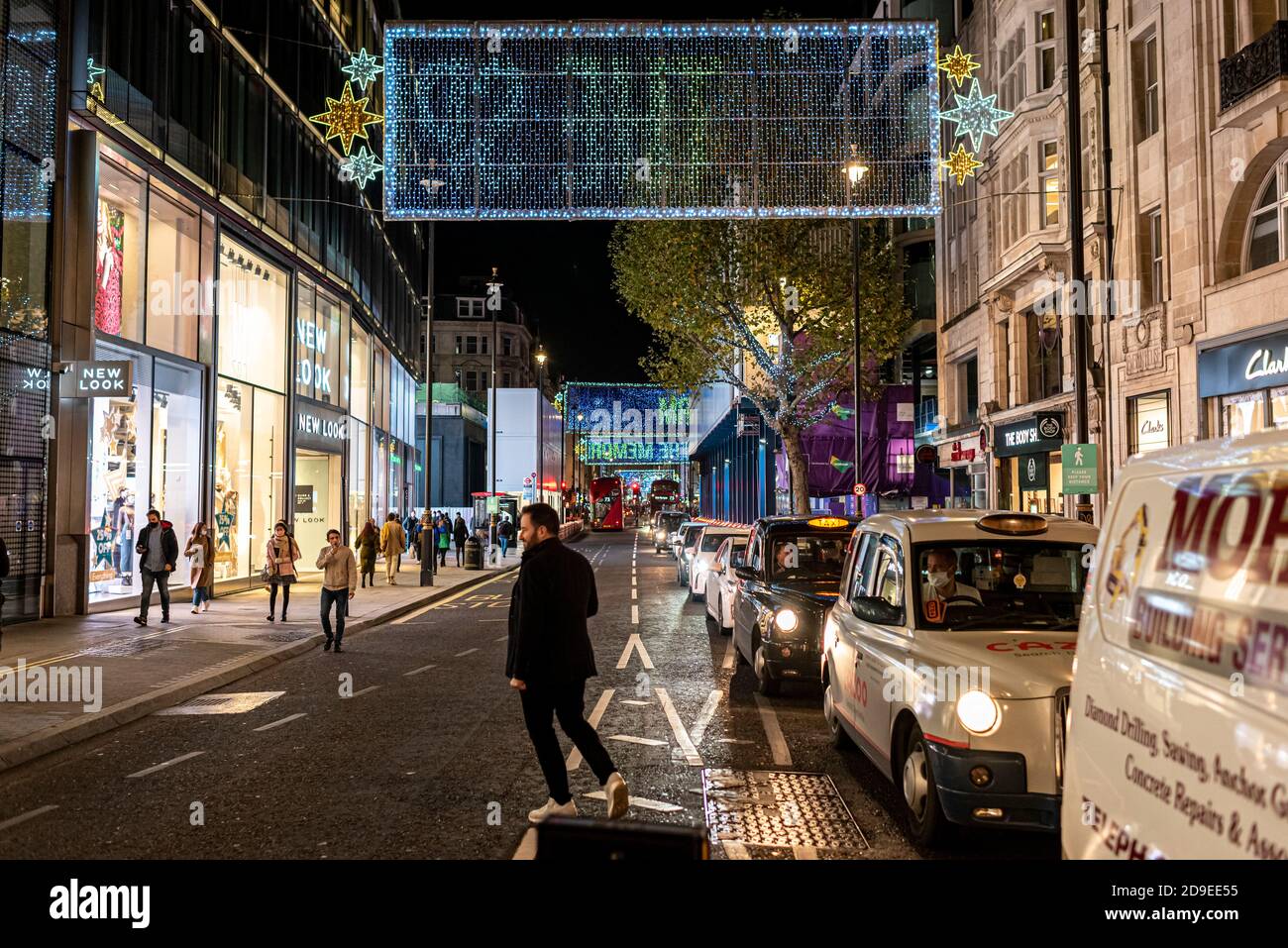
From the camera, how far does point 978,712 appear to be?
16.1ft

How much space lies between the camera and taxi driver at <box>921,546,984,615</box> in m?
6.42

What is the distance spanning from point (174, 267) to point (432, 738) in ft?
47.6

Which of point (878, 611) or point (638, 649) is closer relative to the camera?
point (878, 611)

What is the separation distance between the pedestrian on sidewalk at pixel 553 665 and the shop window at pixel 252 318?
17.6 metres

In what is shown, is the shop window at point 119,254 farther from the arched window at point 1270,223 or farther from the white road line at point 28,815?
the arched window at point 1270,223

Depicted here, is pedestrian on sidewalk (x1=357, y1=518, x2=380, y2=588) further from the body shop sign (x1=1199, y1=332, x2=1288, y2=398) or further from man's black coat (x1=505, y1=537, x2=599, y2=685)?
man's black coat (x1=505, y1=537, x2=599, y2=685)

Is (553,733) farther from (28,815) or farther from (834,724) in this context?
(28,815)

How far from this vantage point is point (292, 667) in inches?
483

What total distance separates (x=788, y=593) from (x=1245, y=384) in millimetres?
10071

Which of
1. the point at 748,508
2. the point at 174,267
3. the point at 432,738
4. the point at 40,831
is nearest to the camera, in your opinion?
the point at 40,831

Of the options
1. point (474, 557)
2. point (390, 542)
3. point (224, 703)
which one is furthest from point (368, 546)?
point (224, 703)
